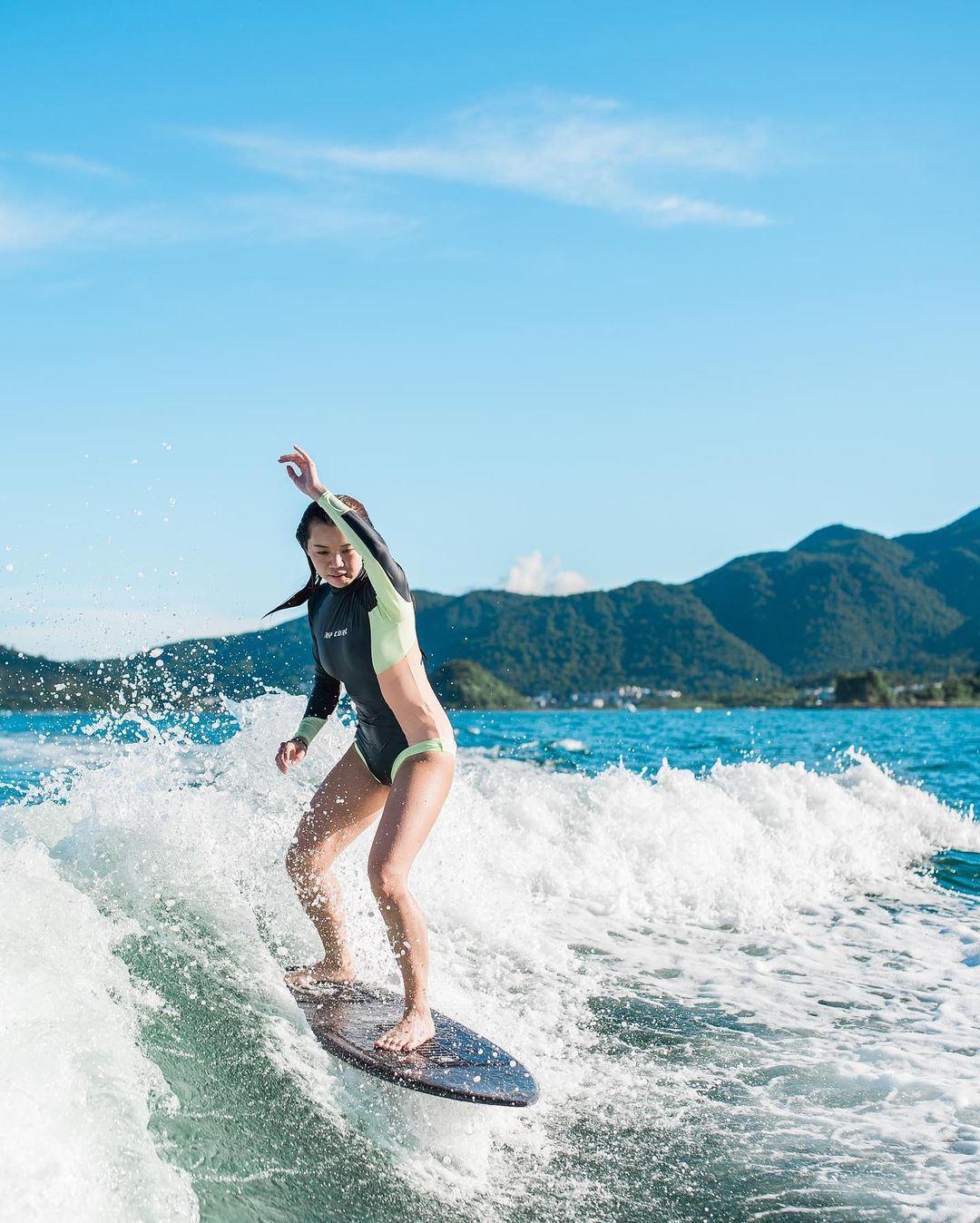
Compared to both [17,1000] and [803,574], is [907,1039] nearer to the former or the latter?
[17,1000]

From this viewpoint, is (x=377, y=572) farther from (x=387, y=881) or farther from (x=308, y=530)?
(x=387, y=881)

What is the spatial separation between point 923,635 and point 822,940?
424ft

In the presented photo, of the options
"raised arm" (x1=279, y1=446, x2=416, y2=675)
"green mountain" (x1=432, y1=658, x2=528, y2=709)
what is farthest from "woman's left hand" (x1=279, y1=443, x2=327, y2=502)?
"green mountain" (x1=432, y1=658, x2=528, y2=709)

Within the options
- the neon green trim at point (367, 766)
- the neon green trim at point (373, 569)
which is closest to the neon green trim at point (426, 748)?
the neon green trim at point (367, 766)

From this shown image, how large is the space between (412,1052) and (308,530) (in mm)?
2278

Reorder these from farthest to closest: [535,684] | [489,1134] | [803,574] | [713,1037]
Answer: [803,574], [535,684], [713,1037], [489,1134]

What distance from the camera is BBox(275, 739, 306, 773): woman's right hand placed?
519 centimetres

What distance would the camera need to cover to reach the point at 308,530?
4820 mm

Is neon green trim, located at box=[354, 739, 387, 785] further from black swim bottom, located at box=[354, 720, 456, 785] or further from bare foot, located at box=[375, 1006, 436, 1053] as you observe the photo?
bare foot, located at box=[375, 1006, 436, 1053]

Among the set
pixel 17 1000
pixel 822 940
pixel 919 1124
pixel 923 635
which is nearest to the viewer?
pixel 17 1000

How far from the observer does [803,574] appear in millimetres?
138500

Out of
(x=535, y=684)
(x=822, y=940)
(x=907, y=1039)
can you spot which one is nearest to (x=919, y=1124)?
(x=907, y=1039)

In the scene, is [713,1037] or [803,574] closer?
[713,1037]

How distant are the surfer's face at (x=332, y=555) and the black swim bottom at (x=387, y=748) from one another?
0.69 meters
